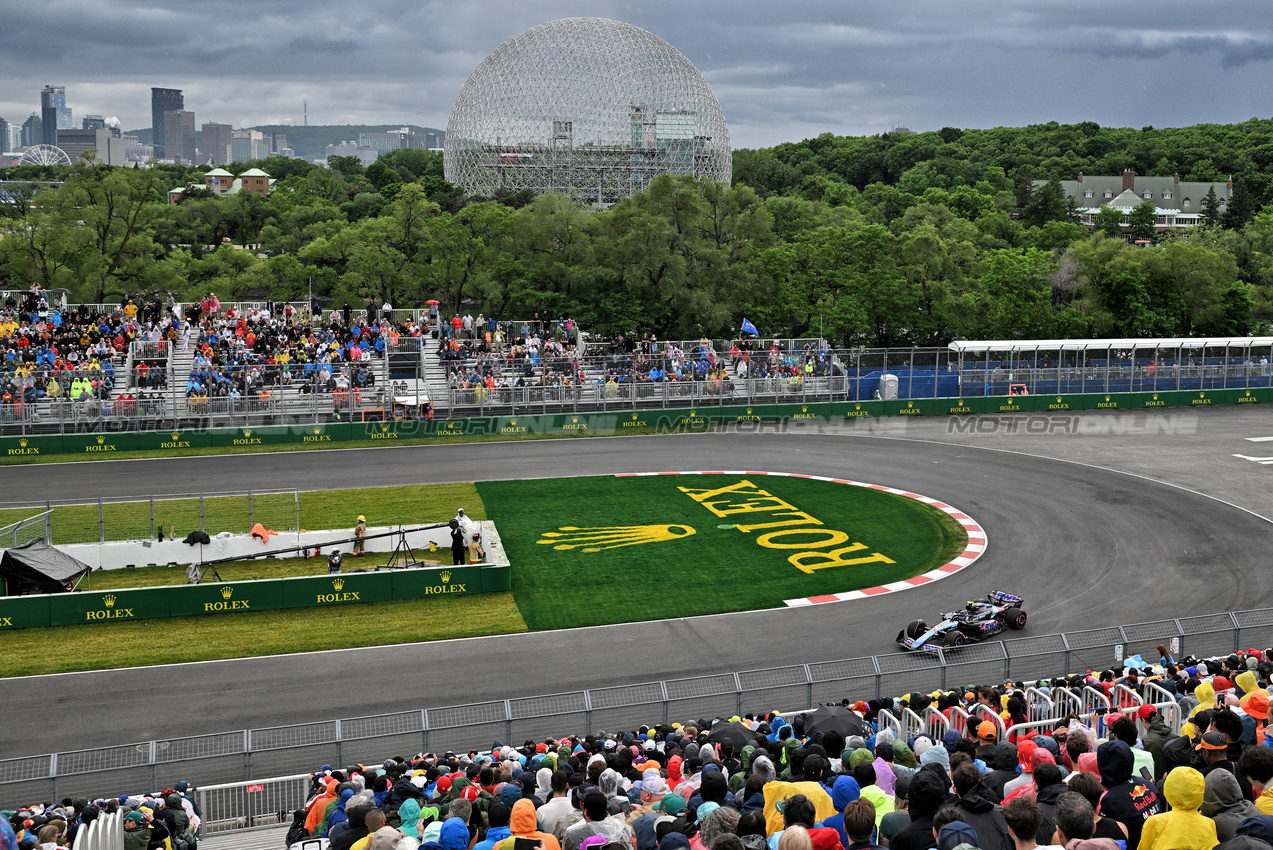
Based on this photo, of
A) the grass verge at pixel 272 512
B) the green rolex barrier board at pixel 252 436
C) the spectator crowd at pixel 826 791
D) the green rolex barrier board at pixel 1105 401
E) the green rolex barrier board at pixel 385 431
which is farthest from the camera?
the green rolex barrier board at pixel 1105 401

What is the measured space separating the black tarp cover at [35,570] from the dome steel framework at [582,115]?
56.1 meters

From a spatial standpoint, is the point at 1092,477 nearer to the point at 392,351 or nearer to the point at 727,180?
the point at 392,351

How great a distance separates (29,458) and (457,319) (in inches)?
809

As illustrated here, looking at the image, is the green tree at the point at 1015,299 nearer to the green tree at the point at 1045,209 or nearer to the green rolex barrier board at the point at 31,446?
the green tree at the point at 1045,209

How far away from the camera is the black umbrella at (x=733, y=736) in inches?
493

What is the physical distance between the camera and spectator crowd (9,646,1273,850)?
776cm

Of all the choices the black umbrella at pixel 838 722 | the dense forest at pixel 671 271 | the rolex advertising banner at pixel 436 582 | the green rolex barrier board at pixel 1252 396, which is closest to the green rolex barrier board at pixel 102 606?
the rolex advertising banner at pixel 436 582

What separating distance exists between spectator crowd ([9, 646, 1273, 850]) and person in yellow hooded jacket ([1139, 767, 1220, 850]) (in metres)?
0.01

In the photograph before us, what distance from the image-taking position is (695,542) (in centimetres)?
2778

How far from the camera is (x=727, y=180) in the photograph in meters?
85.6

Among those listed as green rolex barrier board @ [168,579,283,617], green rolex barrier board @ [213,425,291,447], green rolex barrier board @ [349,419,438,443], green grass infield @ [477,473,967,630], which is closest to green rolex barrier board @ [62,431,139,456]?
green rolex barrier board @ [213,425,291,447]

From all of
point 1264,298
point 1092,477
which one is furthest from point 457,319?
point 1264,298

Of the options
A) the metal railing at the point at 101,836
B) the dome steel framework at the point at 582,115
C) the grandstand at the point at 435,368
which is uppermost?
the dome steel framework at the point at 582,115

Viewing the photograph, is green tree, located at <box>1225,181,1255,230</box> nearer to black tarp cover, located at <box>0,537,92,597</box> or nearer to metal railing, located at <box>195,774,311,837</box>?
black tarp cover, located at <box>0,537,92,597</box>
